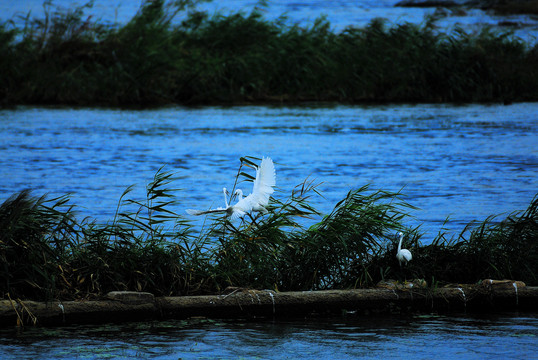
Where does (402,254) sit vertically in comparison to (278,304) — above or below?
above

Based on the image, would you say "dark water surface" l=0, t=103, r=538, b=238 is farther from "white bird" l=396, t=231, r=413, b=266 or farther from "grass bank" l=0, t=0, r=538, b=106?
"white bird" l=396, t=231, r=413, b=266

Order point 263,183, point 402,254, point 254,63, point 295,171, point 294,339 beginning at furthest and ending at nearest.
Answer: point 254,63
point 295,171
point 263,183
point 402,254
point 294,339

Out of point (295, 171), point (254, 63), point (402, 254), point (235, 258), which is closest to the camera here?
point (402, 254)

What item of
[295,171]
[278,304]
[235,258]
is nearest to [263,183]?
[235,258]

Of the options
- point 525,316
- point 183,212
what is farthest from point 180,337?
point 183,212

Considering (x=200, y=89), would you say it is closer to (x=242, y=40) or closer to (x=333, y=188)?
(x=242, y=40)

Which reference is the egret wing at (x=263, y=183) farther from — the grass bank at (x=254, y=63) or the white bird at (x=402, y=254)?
the grass bank at (x=254, y=63)

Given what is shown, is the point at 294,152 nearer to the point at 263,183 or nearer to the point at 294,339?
the point at 263,183

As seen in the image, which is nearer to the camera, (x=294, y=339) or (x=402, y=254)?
(x=294, y=339)

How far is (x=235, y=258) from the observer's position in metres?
8.23

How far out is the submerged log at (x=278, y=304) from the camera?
7.19 meters

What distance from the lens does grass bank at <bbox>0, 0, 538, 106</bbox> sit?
29266mm

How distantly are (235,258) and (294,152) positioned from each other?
13385mm

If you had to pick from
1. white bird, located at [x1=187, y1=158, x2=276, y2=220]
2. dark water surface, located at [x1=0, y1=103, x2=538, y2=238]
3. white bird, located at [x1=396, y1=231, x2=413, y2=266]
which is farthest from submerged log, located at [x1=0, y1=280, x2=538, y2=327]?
dark water surface, located at [x1=0, y1=103, x2=538, y2=238]
